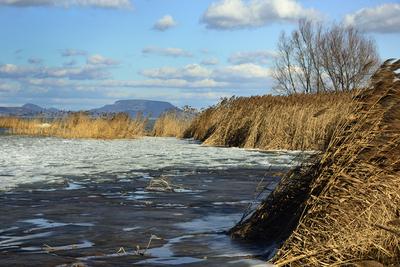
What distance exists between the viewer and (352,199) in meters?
5.69

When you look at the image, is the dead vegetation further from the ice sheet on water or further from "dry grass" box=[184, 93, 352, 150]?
"dry grass" box=[184, 93, 352, 150]

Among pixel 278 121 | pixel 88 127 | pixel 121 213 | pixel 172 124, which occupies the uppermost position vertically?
pixel 278 121

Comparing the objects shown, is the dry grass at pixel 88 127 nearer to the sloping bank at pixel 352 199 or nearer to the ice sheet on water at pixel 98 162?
the ice sheet on water at pixel 98 162

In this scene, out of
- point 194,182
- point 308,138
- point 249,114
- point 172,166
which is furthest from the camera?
point 249,114

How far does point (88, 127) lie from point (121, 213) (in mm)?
24768

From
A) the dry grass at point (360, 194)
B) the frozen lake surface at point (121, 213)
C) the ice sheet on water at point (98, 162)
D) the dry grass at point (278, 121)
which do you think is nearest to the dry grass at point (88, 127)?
the dry grass at point (278, 121)

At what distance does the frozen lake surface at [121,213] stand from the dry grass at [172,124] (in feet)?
66.8

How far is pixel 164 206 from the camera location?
895 cm

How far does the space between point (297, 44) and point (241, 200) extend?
67448 mm

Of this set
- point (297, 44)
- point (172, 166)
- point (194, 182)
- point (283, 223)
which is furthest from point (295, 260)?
point (297, 44)

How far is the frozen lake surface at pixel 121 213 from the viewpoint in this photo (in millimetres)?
5766

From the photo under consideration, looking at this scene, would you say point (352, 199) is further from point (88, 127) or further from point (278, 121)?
point (88, 127)

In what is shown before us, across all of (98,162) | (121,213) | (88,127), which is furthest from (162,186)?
(88,127)

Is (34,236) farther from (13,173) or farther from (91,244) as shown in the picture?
(13,173)
